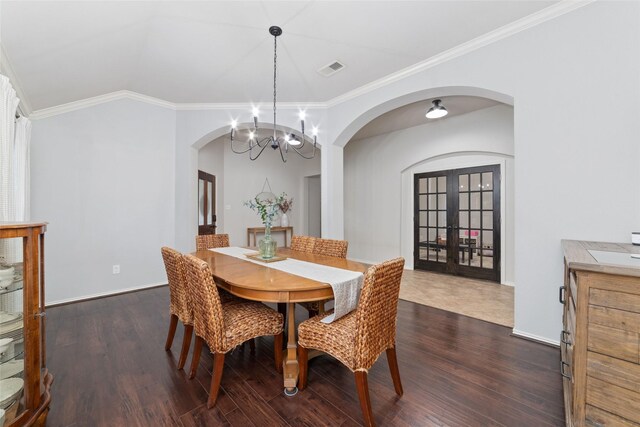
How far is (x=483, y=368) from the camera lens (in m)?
2.01

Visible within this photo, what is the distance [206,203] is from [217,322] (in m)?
4.14

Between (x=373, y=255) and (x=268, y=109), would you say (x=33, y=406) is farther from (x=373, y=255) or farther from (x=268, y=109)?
(x=373, y=255)

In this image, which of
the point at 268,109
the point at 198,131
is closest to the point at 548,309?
the point at 268,109

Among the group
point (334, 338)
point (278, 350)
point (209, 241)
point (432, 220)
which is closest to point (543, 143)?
point (334, 338)

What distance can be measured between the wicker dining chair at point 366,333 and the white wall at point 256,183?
4920 mm

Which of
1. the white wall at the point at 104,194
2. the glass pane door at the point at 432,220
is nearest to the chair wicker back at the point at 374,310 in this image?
the white wall at the point at 104,194

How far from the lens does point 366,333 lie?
1.46m

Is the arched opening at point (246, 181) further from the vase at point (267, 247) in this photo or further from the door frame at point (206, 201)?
the vase at point (267, 247)

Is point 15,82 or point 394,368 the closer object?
point 394,368

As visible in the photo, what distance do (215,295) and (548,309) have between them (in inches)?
108

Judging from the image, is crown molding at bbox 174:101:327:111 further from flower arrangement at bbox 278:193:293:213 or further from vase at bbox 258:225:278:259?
flower arrangement at bbox 278:193:293:213

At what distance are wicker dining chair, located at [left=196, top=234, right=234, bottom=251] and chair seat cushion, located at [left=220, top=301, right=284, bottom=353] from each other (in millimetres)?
1579

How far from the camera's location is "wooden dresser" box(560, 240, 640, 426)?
104 cm

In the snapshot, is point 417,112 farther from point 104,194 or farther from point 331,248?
point 104,194
